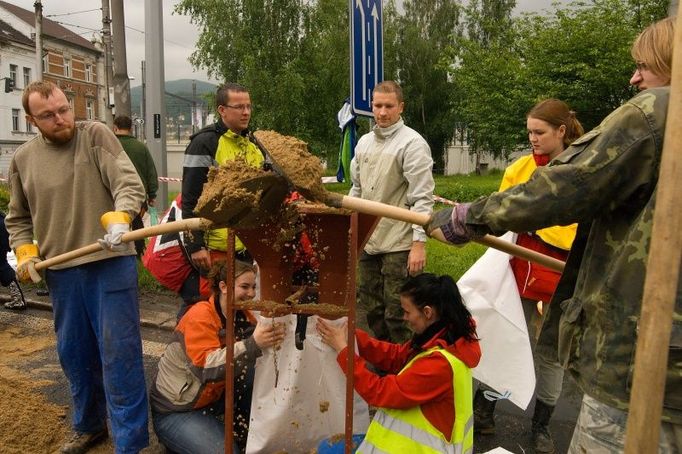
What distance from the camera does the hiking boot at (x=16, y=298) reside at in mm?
6133

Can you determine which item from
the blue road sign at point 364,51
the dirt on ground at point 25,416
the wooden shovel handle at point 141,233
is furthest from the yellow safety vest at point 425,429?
the blue road sign at point 364,51

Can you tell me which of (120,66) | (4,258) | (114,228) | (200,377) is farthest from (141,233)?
(120,66)

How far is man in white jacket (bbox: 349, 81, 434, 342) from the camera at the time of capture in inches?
144

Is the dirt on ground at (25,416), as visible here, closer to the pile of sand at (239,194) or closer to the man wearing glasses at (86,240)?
the man wearing glasses at (86,240)

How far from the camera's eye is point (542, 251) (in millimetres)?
3203

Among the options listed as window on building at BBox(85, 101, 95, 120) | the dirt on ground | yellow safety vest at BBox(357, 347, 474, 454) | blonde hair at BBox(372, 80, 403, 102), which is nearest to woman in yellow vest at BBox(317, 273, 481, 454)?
yellow safety vest at BBox(357, 347, 474, 454)

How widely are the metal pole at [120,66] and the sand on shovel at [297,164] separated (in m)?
7.83

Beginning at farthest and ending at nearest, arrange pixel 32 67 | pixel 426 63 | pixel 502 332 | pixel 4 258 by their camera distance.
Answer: pixel 32 67 < pixel 426 63 < pixel 4 258 < pixel 502 332

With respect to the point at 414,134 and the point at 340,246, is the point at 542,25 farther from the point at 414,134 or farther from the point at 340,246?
the point at 340,246

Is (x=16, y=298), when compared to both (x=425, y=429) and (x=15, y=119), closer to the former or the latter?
(x=425, y=429)

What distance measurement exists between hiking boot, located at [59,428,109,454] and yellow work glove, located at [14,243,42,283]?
3.04 feet

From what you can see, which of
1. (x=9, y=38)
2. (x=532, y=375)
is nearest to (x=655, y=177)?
(x=532, y=375)

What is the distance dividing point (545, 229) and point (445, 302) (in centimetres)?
78

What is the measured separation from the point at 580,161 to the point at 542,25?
79.7 ft
